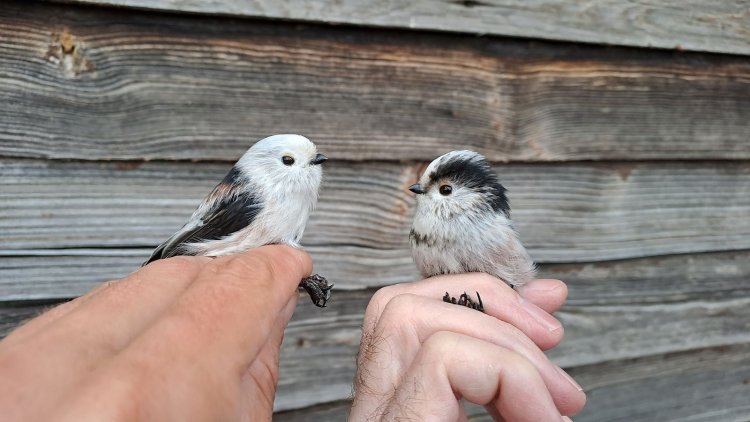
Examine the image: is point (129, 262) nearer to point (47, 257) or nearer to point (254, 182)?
point (47, 257)

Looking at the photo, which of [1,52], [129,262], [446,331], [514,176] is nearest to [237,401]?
[446,331]

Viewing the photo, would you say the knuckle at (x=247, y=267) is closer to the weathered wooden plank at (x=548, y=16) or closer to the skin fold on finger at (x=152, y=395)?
the skin fold on finger at (x=152, y=395)

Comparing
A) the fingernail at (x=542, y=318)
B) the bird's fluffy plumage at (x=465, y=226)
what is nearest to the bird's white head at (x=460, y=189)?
the bird's fluffy plumage at (x=465, y=226)

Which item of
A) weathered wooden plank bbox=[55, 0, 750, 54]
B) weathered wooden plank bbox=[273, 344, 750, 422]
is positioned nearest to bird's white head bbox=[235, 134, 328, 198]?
weathered wooden plank bbox=[55, 0, 750, 54]

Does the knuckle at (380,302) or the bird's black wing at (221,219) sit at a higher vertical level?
the bird's black wing at (221,219)

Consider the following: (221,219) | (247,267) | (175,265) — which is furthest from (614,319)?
(175,265)

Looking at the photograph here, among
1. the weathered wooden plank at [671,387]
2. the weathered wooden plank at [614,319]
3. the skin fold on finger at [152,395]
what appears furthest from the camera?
the weathered wooden plank at [671,387]

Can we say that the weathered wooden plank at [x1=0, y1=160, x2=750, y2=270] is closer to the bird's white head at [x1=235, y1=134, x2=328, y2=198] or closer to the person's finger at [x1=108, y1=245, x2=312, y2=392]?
the bird's white head at [x1=235, y1=134, x2=328, y2=198]
